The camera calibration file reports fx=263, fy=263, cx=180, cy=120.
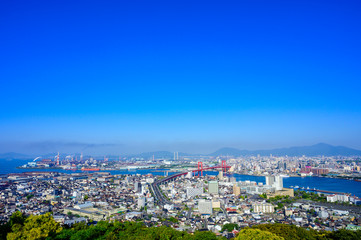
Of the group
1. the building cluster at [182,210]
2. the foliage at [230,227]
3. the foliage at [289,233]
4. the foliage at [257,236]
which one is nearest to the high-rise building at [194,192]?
the building cluster at [182,210]

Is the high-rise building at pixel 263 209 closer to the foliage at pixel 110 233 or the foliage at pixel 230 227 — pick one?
the foliage at pixel 230 227

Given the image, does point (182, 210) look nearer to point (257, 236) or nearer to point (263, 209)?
point (263, 209)

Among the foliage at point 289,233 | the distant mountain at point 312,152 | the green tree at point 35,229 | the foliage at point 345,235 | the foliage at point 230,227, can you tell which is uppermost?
→ the green tree at point 35,229

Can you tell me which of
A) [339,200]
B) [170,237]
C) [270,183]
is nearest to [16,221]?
[170,237]

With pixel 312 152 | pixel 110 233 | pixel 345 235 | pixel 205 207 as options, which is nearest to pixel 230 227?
pixel 205 207

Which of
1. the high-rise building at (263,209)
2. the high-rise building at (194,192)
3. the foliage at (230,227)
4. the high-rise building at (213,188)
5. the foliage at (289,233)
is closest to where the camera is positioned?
the foliage at (289,233)

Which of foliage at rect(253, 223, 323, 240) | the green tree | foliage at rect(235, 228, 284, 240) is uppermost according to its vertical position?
foliage at rect(235, 228, 284, 240)

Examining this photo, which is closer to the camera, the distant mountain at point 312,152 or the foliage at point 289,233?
the foliage at point 289,233

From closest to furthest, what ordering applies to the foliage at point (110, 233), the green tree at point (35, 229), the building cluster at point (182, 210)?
the green tree at point (35, 229) → the foliage at point (110, 233) → the building cluster at point (182, 210)

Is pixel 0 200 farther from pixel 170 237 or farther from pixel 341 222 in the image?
pixel 341 222

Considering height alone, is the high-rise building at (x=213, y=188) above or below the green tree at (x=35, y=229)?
below

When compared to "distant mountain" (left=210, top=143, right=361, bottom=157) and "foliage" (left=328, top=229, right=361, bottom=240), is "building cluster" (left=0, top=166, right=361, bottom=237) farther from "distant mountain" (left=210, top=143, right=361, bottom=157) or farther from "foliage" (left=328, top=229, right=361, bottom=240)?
"distant mountain" (left=210, top=143, right=361, bottom=157)

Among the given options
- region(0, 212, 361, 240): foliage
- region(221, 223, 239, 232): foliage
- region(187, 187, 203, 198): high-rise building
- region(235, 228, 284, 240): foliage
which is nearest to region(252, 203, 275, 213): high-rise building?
region(221, 223, 239, 232): foliage
